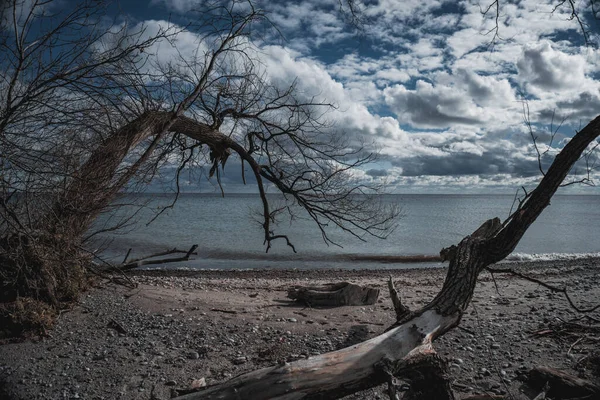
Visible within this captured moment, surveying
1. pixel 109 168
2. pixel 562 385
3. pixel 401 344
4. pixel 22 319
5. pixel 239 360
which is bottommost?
pixel 239 360

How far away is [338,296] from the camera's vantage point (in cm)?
849

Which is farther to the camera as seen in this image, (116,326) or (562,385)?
(116,326)

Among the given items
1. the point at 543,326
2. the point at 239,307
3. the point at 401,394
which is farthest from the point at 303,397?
the point at 543,326

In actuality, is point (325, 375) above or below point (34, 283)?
below

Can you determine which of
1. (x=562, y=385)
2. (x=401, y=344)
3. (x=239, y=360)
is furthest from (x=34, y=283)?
(x=562, y=385)

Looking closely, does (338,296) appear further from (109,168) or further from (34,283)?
(34,283)

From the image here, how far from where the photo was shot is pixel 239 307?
8.14 meters

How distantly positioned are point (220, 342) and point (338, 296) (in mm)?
3003

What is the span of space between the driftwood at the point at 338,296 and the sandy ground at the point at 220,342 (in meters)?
0.24

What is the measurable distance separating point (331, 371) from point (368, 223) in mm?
4887

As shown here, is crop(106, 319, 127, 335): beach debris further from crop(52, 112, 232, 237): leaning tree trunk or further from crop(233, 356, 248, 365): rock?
crop(233, 356, 248, 365): rock

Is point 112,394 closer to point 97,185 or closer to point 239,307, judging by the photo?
point 97,185

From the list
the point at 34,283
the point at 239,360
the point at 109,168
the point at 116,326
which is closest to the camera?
the point at 239,360

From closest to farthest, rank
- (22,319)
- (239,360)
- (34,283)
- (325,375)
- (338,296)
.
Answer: (325,375) < (239,360) < (22,319) < (34,283) < (338,296)
